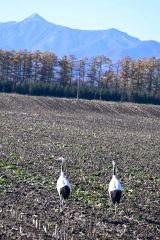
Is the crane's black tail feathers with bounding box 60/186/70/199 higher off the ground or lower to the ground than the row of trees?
lower

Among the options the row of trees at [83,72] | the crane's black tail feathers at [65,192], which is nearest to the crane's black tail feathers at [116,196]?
the crane's black tail feathers at [65,192]

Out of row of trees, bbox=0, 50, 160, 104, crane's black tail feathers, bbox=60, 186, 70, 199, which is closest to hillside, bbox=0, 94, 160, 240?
crane's black tail feathers, bbox=60, 186, 70, 199

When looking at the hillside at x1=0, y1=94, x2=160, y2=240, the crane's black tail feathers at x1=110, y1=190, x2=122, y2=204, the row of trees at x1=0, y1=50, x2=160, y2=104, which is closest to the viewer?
the hillside at x1=0, y1=94, x2=160, y2=240

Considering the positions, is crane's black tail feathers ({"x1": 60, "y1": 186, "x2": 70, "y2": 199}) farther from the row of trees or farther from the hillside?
the row of trees

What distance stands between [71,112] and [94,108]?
4852 millimetres

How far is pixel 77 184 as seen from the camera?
16.7 m

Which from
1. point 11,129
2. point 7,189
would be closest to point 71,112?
point 11,129

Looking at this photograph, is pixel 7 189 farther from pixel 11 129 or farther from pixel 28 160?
pixel 11 129

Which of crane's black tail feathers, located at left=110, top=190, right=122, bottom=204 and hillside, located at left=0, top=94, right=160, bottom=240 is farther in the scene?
crane's black tail feathers, located at left=110, top=190, right=122, bottom=204

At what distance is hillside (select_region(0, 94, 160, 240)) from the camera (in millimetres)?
12273

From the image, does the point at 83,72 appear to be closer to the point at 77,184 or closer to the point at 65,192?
the point at 77,184

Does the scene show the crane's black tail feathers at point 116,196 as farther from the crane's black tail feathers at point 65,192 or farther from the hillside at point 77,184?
the crane's black tail feathers at point 65,192

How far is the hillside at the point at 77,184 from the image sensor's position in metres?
12.3

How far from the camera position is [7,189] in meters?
15.6
